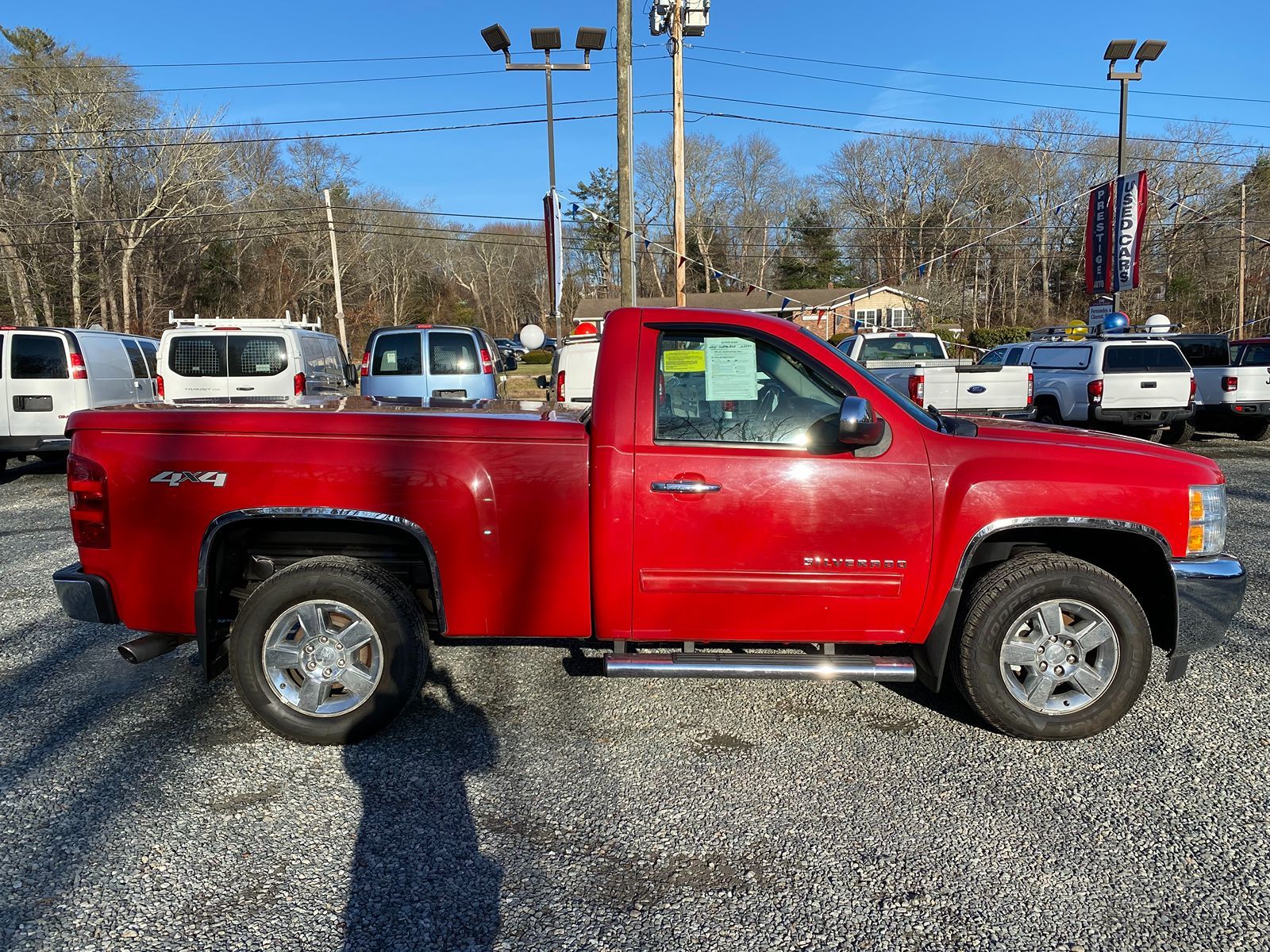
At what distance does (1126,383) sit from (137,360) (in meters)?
15.5

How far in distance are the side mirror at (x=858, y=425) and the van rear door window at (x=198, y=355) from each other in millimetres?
10180

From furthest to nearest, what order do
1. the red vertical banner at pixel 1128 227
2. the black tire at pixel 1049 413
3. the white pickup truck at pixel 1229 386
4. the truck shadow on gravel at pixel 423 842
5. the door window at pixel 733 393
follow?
the red vertical banner at pixel 1128 227 → the black tire at pixel 1049 413 → the white pickup truck at pixel 1229 386 → the door window at pixel 733 393 → the truck shadow on gravel at pixel 423 842

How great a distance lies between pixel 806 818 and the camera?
3.11 meters

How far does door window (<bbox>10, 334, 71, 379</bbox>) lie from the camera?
33.6 ft

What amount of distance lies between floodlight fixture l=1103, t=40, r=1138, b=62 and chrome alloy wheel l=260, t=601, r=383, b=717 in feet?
74.9

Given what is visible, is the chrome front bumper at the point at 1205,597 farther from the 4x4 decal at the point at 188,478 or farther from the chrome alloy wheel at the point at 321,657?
the 4x4 decal at the point at 188,478

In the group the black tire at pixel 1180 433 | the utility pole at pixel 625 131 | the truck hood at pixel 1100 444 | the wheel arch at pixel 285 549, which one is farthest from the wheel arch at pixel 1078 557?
the black tire at pixel 1180 433

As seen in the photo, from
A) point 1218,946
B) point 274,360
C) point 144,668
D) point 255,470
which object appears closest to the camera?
point 1218,946

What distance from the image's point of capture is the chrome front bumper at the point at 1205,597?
3.53 m

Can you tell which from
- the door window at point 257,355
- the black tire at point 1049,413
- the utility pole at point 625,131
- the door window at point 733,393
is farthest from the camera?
the black tire at point 1049,413

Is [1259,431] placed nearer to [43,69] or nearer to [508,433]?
[508,433]

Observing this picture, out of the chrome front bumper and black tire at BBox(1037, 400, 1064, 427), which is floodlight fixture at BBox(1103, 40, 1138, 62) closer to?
black tire at BBox(1037, 400, 1064, 427)

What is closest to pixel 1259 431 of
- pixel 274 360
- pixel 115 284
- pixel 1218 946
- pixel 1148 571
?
pixel 1148 571

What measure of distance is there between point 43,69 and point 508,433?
44594 millimetres
